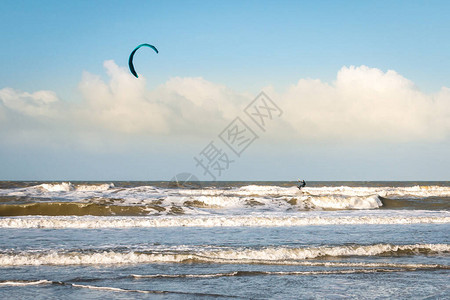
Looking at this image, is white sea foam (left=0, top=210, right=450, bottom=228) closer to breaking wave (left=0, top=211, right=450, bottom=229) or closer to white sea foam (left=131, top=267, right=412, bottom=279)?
breaking wave (left=0, top=211, right=450, bottom=229)

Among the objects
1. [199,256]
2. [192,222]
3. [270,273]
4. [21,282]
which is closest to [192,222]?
[192,222]

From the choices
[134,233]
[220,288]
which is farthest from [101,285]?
Result: [134,233]

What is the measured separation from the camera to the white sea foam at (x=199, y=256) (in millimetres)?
9375

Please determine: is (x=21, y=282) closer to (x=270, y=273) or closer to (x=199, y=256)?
(x=199, y=256)

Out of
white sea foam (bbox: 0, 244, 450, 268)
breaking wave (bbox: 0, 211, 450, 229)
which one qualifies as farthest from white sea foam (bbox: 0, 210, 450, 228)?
white sea foam (bbox: 0, 244, 450, 268)

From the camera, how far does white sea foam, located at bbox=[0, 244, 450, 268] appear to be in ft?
30.8

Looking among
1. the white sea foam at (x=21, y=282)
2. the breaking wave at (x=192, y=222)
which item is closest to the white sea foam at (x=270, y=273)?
the white sea foam at (x=21, y=282)

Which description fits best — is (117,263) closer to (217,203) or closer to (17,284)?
(17,284)

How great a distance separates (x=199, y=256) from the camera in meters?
9.68

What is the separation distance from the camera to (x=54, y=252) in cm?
984

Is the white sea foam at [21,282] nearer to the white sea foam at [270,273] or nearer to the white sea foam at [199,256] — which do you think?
the white sea foam at [270,273]

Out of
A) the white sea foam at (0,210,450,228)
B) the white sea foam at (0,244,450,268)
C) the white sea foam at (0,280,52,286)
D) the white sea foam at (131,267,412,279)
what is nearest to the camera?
the white sea foam at (0,280,52,286)

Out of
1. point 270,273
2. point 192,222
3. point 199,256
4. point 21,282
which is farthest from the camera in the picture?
point 192,222

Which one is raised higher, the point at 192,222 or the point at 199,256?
the point at 192,222
